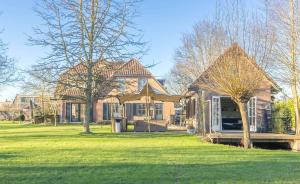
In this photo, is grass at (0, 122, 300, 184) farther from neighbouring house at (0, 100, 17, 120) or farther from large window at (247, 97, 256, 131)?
neighbouring house at (0, 100, 17, 120)

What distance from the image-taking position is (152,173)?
846 centimetres

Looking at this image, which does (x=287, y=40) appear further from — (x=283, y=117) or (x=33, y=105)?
(x=33, y=105)

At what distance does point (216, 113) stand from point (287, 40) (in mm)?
7800

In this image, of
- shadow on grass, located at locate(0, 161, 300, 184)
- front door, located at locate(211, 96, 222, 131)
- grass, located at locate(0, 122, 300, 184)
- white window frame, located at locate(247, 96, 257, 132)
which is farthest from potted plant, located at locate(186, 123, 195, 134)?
shadow on grass, located at locate(0, 161, 300, 184)

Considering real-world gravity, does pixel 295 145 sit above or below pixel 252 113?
below

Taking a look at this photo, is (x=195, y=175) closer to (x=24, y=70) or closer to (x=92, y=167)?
(x=92, y=167)

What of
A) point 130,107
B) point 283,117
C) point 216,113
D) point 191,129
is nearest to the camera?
point 283,117

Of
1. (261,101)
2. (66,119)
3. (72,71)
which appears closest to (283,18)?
(261,101)

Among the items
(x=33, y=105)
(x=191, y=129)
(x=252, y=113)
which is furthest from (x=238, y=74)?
(x=33, y=105)

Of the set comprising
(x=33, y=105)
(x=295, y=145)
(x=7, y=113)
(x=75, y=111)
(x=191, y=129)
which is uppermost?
(x=33, y=105)

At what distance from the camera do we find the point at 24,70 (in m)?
27.3

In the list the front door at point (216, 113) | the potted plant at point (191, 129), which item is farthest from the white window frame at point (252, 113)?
the potted plant at point (191, 129)

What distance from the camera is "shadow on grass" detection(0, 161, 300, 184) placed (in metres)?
7.69

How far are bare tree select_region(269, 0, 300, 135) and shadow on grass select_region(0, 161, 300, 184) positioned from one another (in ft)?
33.2
